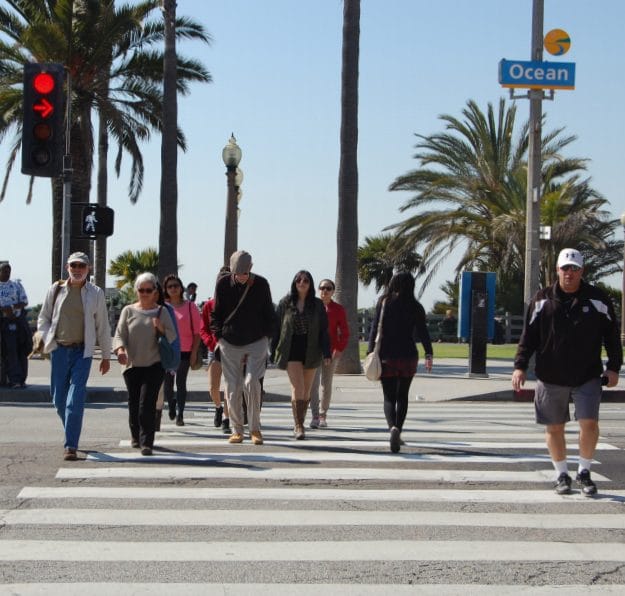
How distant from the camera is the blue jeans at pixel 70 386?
975cm

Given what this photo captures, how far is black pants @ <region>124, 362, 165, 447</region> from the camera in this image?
10.1 m

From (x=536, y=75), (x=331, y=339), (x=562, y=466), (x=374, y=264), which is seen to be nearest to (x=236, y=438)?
(x=331, y=339)

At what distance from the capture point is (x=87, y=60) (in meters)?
28.1

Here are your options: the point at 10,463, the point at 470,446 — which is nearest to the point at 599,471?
the point at 470,446

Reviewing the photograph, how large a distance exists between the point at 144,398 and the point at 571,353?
156 inches

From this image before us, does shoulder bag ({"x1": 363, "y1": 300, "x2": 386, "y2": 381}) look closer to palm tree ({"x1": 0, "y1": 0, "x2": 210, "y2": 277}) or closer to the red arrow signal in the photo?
the red arrow signal

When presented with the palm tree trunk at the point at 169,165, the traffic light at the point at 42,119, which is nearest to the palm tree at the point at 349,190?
the palm tree trunk at the point at 169,165

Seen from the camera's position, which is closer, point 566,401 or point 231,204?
point 566,401

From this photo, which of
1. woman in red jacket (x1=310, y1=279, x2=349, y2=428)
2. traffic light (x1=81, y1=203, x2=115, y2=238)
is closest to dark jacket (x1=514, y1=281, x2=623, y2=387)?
woman in red jacket (x1=310, y1=279, x2=349, y2=428)

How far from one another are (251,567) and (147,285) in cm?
467

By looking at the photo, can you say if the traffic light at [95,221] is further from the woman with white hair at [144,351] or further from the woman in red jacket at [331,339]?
the woman with white hair at [144,351]

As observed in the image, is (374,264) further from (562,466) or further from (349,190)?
(562,466)

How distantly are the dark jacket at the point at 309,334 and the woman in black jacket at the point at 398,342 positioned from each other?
876mm

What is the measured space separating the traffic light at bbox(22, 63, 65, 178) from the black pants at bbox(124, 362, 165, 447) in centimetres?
490
